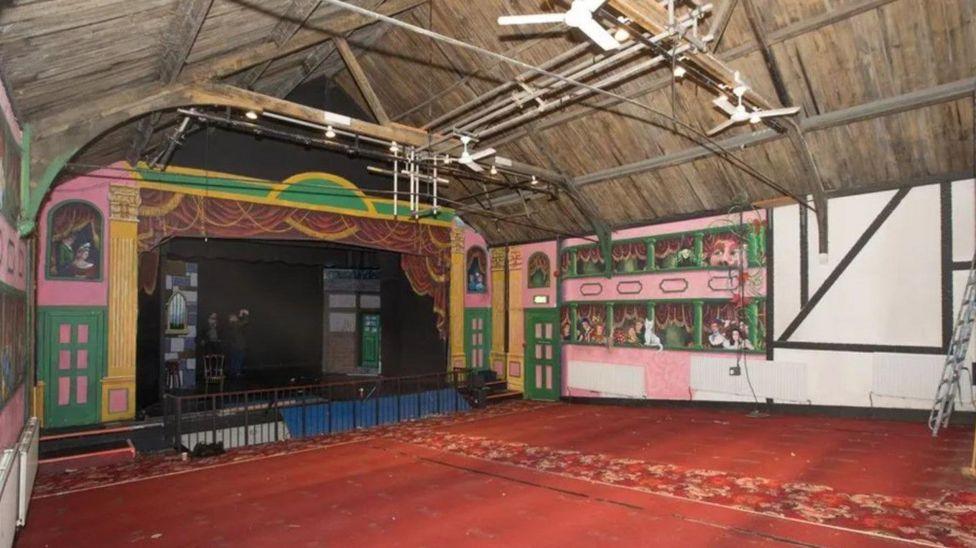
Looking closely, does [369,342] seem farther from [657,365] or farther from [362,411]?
[657,365]

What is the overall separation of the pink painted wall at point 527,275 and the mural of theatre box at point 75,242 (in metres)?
8.03

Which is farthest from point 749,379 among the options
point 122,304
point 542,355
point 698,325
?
point 122,304

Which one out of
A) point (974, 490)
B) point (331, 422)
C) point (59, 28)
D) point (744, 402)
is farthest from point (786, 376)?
point (59, 28)

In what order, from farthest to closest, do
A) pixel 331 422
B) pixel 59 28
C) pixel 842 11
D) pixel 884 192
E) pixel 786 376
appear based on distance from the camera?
pixel 331 422 → pixel 786 376 → pixel 884 192 → pixel 842 11 → pixel 59 28

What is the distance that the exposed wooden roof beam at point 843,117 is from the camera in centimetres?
638

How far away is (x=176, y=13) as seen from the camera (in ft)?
15.0

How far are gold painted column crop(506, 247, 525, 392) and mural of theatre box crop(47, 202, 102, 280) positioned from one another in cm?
790

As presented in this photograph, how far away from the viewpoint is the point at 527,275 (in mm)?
12734

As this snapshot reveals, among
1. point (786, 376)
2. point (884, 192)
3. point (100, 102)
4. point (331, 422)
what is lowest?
point (331, 422)

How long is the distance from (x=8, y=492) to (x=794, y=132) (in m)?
8.79

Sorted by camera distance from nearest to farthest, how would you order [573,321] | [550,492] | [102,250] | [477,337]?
[550,492] < [102,250] < [573,321] < [477,337]

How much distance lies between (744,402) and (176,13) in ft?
30.4

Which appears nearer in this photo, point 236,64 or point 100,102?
point 100,102

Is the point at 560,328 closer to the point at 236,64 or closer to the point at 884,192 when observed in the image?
the point at 884,192
